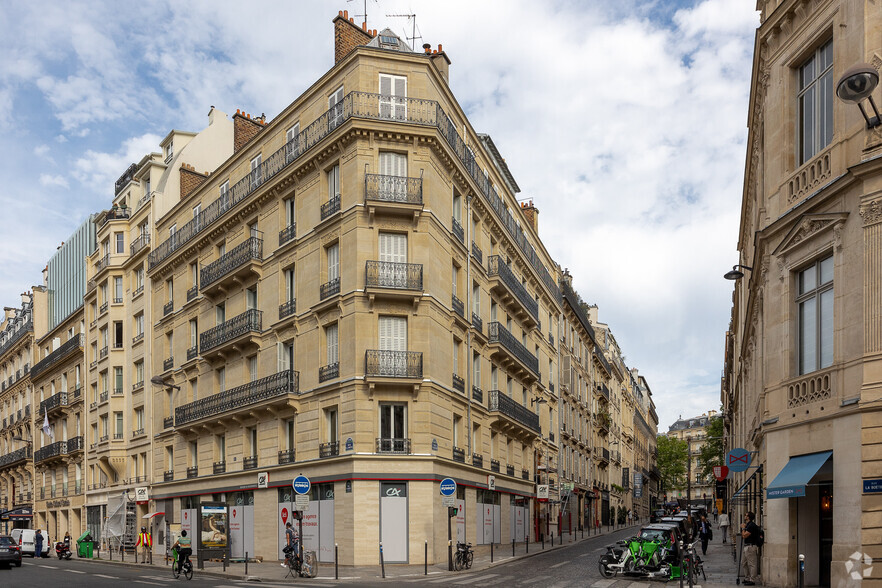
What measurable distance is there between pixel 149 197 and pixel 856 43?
41.5 metres

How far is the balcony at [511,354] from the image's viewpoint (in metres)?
37.8

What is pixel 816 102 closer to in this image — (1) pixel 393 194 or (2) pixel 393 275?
(1) pixel 393 194

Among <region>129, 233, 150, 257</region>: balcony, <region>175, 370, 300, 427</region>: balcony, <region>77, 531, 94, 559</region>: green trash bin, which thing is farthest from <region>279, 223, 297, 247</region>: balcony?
<region>77, 531, 94, 559</region>: green trash bin

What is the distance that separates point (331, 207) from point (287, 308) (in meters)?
4.90

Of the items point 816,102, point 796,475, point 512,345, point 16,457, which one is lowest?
point 16,457

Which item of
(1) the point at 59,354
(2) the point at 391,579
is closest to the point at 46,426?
(1) the point at 59,354

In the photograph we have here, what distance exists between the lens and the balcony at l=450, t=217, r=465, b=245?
33500 millimetres

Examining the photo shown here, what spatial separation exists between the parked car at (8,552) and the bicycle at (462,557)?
17.5 meters

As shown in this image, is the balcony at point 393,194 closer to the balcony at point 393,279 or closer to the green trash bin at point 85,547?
the balcony at point 393,279

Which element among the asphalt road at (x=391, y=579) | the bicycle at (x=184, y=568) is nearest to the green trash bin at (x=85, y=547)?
the asphalt road at (x=391, y=579)

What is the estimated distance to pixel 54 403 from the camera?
58062 mm

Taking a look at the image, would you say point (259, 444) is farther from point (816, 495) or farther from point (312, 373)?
point (816, 495)

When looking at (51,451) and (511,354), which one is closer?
(511,354)

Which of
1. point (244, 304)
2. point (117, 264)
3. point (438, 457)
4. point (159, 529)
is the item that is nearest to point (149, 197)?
point (117, 264)
